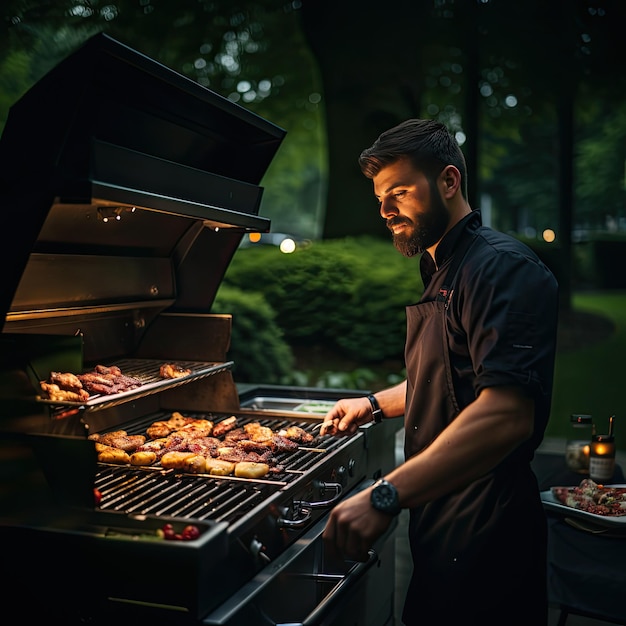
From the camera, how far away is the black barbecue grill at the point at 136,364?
183cm

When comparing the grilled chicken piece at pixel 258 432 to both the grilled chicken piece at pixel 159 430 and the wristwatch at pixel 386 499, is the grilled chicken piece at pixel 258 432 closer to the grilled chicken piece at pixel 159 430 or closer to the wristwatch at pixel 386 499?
the grilled chicken piece at pixel 159 430

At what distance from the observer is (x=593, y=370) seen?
19.0 ft

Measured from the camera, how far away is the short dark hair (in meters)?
2.22

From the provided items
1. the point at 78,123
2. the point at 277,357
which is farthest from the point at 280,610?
the point at 277,357

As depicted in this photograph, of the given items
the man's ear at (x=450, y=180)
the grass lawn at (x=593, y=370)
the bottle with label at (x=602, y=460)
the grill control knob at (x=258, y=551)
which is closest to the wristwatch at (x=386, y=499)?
the grill control knob at (x=258, y=551)

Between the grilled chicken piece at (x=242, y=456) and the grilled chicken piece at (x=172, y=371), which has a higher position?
the grilled chicken piece at (x=172, y=371)

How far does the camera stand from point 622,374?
5.75m

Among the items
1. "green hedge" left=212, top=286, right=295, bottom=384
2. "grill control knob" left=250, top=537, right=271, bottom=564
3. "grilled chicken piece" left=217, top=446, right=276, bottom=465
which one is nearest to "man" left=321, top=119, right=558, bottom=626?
"grill control knob" left=250, top=537, right=271, bottom=564

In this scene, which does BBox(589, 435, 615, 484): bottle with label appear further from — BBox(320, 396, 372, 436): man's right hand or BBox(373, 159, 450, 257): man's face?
BBox(373, 159, 450, 257): man's face

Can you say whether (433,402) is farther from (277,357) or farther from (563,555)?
(277,357)

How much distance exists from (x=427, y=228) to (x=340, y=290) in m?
3.67

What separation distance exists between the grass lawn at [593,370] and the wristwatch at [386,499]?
424 cm

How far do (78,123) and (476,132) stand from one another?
4.51m

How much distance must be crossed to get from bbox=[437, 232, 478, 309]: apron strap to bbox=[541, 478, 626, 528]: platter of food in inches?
40.8
